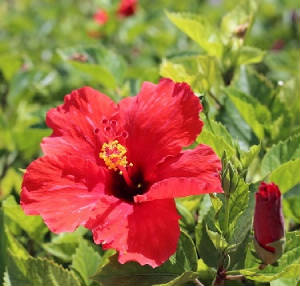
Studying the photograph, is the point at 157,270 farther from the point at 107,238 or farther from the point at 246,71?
the point at 246,71

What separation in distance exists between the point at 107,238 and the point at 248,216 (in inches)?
11.1

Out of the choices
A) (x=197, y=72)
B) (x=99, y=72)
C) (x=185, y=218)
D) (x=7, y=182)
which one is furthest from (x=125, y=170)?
(x=7, y=182)

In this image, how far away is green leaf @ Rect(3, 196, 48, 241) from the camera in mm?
1358

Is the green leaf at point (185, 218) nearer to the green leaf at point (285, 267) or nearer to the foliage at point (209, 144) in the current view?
the foliage at point (209, 144)

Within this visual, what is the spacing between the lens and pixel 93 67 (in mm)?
1797

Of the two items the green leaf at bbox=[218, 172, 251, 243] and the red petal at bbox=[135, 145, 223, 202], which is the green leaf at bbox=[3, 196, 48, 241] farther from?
the green leaf at bbox=[218, 172, 251, 243]

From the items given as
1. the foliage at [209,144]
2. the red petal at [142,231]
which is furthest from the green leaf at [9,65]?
the red petal at [142,231]

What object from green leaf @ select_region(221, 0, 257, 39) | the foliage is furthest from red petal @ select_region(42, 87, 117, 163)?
green leaf @ select_region(221, 0, 257, 39)

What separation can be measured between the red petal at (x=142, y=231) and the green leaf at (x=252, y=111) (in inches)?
19.0

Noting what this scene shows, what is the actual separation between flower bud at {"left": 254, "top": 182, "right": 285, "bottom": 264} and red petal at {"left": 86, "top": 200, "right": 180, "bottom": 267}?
6.0 inches

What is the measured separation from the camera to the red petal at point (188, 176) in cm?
103

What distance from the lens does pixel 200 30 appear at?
161 centimetres

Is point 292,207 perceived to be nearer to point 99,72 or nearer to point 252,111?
point 252,111

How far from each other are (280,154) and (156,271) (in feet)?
1.51
